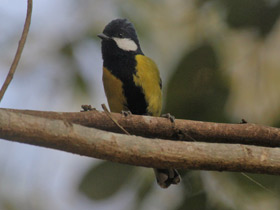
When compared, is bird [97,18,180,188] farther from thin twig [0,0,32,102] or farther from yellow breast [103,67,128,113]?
thin twig [0,0,32,102]

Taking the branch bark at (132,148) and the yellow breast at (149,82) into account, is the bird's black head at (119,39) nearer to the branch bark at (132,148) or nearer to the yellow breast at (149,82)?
the yellow breast at (149,82)

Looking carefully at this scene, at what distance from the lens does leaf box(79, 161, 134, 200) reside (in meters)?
2.79

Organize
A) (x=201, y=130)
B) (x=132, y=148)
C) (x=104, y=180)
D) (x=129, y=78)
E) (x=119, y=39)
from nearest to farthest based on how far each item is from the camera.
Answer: (x=132, y=148)
(x=201, y=130)
(x=104, y=180)
(x=129, y=78)
(x=119, y=39)

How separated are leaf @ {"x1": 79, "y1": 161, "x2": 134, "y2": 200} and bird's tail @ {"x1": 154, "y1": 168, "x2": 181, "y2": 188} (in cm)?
17

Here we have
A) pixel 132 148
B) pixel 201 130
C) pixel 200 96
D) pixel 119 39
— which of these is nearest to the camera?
pixel 132 148

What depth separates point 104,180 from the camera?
112 inches

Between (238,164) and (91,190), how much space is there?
39.1 inches

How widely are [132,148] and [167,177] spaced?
3.05 feet

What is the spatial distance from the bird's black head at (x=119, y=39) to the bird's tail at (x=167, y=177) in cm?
101

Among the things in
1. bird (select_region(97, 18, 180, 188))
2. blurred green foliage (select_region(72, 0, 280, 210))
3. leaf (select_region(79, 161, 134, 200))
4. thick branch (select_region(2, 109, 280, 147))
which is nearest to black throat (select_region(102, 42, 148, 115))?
bird (select_region(97, 18, 180, 188))

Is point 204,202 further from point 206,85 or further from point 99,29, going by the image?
point 99,29

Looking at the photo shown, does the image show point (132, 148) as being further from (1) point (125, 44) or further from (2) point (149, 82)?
(1) point (125, 44)

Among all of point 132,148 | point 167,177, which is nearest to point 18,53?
point 132,148

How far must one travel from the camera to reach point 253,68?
3223 millimetres
